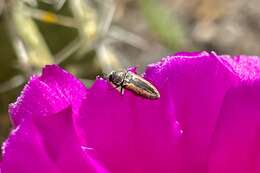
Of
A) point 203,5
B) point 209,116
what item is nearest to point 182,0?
point 203,5

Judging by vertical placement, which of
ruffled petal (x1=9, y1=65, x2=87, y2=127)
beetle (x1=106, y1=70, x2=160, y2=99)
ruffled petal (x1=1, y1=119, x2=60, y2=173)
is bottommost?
ruffled petal (x1=1, y1=119, x2=60, y2=173)

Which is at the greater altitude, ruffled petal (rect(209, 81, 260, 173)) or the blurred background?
the blurred background

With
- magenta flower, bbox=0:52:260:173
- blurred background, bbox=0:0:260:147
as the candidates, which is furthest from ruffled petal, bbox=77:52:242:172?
blurred background, bbox=0:0:260:147

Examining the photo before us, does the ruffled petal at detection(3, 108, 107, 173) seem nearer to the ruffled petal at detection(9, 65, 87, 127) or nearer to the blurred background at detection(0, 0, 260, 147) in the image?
the ruffled petal at detection(9, 65, 87, 127)

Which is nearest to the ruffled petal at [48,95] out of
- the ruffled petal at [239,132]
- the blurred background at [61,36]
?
the ruffled petal at [239,132]

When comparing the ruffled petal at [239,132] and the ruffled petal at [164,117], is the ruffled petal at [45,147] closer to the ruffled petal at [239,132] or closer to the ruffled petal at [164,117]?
the ruffled petal at [164,117]

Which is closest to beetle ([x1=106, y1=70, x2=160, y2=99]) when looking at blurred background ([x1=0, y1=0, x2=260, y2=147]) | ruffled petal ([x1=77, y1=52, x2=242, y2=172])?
ruffled petal ([x1=77, y1=52, x2=242, y2=172])

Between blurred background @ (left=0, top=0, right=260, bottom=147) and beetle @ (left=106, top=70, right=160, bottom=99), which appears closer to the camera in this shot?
beetle @ (left=106, top=70, right=160, bottom=99)

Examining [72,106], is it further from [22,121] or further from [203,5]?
[203,5]
